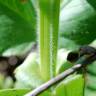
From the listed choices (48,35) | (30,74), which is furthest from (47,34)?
(30,74)

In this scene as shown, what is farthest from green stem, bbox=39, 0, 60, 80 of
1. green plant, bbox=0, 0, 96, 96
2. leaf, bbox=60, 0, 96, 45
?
leaf, bbox=60, 0, 96, 45

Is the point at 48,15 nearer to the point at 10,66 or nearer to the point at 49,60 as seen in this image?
the point at 49,60

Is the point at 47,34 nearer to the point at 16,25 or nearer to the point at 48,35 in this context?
the point at 48,35

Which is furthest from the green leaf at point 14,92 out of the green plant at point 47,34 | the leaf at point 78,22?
the leaf at point 78,22

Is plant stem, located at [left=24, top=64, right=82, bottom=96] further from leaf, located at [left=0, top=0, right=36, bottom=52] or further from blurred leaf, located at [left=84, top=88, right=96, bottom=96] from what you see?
leaf, located at [left=0, top=0, right=36, bottom=52]

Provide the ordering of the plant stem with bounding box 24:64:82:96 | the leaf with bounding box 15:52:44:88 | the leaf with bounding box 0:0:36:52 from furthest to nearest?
the leaf with bounding box 0:0:36:52, the leaf with bounding box 15:52:44:88, the plant stem with bounding box 24:64:82:96

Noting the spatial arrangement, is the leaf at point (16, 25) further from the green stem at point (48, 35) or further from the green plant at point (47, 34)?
the green stem at point (48, 35)
